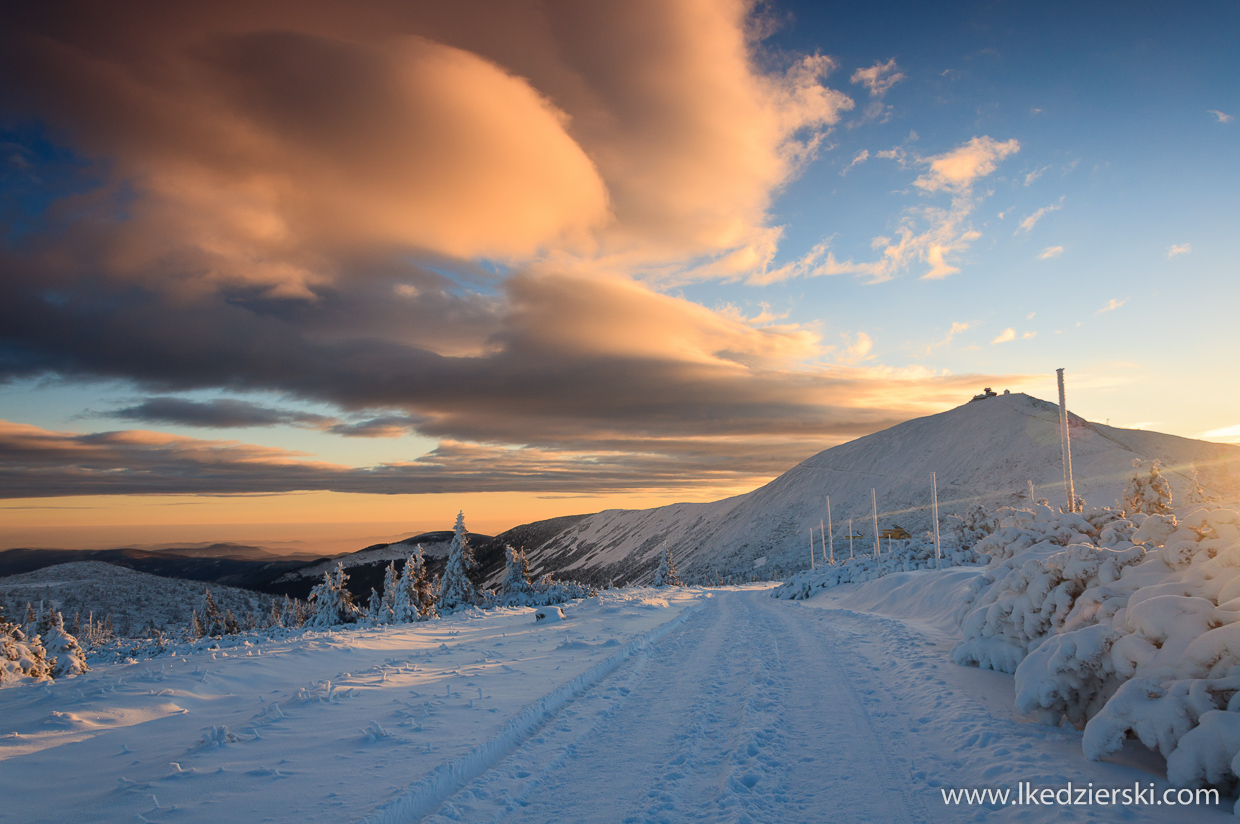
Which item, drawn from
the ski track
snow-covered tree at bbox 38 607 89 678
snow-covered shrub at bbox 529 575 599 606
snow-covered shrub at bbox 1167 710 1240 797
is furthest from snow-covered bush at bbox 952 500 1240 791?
snow-covered shrub at bbox 529 575 599 606

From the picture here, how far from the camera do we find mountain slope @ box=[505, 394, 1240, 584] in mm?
103125

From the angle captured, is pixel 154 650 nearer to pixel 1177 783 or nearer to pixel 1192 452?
pixel 1177 783

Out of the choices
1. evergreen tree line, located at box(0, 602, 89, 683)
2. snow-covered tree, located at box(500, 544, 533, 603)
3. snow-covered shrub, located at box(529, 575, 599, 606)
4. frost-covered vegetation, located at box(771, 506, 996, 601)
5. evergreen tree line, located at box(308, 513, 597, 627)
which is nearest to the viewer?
evergreen tree line, located at box(0, 602, 89, 683)

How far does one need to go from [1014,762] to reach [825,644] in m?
8.43

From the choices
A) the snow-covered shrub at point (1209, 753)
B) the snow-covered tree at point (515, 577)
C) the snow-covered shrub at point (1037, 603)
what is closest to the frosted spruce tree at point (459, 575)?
the snow-covered tree at point (515, 577)

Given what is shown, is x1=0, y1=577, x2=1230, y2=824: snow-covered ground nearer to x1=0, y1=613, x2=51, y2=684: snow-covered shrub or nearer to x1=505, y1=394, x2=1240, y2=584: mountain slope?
x1=0, y1=613, x2=51, y2=684: snow-covered shrub

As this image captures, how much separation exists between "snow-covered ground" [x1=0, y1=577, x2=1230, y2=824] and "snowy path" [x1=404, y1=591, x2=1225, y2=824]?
3 cm

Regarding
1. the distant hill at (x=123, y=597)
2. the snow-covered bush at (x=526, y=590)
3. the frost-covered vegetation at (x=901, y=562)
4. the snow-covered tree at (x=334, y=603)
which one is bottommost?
the distant hill at (x=123, y=597)

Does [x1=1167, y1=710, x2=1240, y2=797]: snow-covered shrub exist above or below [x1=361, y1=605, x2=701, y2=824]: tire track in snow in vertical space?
above

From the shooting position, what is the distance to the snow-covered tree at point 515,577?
4056 centimetres

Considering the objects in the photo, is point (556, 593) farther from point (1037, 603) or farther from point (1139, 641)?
point (1139, 641)

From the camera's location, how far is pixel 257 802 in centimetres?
529

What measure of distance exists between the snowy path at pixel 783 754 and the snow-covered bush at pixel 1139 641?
43cm

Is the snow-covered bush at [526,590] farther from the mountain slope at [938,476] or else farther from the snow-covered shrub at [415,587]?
the mountain slope at [938,476]
